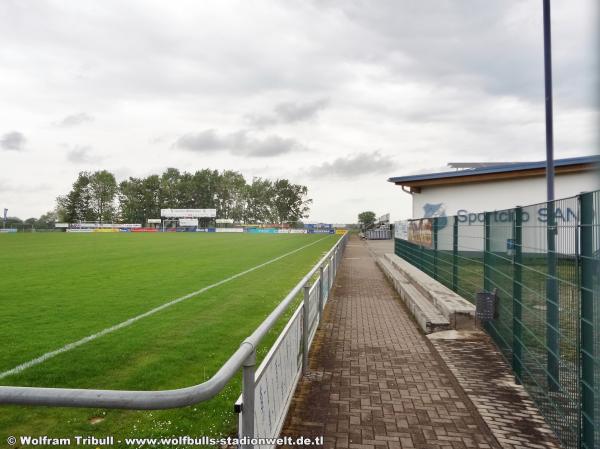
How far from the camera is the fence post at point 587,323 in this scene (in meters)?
3.09

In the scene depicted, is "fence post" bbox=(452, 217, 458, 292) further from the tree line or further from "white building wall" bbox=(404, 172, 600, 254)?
the tree line

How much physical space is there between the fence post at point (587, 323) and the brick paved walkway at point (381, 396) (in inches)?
28.3

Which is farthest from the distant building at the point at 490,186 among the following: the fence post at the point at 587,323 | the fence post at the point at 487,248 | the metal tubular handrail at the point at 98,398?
the metal tubular handrail at the point at 98,398

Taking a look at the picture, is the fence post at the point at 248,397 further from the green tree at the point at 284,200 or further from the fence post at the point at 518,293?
the green tree at the point at 284,200

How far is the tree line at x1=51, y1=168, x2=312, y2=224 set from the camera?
387 feet

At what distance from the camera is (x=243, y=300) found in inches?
393

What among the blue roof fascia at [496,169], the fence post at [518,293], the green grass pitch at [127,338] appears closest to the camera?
the green grass pitch at [127,338]

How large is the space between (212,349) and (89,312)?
11.9 ft

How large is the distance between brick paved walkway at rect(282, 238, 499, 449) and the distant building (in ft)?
60.0

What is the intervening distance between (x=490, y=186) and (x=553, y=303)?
71.5 feet

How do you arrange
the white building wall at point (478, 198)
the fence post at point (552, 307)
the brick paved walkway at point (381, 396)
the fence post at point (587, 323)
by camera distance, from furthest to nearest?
the white building wall at point (478, 198), the fence post at point (552, 307), the brick paved walkway at point (381, 396), the fence post at point (587, 323)

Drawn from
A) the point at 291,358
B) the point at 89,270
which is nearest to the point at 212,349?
the point at 291,358

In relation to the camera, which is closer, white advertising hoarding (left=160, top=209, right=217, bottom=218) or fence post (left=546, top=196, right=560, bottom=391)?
fence post (left=546, top=196, right=560, bottom=391)

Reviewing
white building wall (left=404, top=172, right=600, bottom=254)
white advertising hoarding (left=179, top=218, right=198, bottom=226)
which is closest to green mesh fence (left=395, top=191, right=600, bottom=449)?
white building wall (left=404, top=172, right=600, bottom=254)
